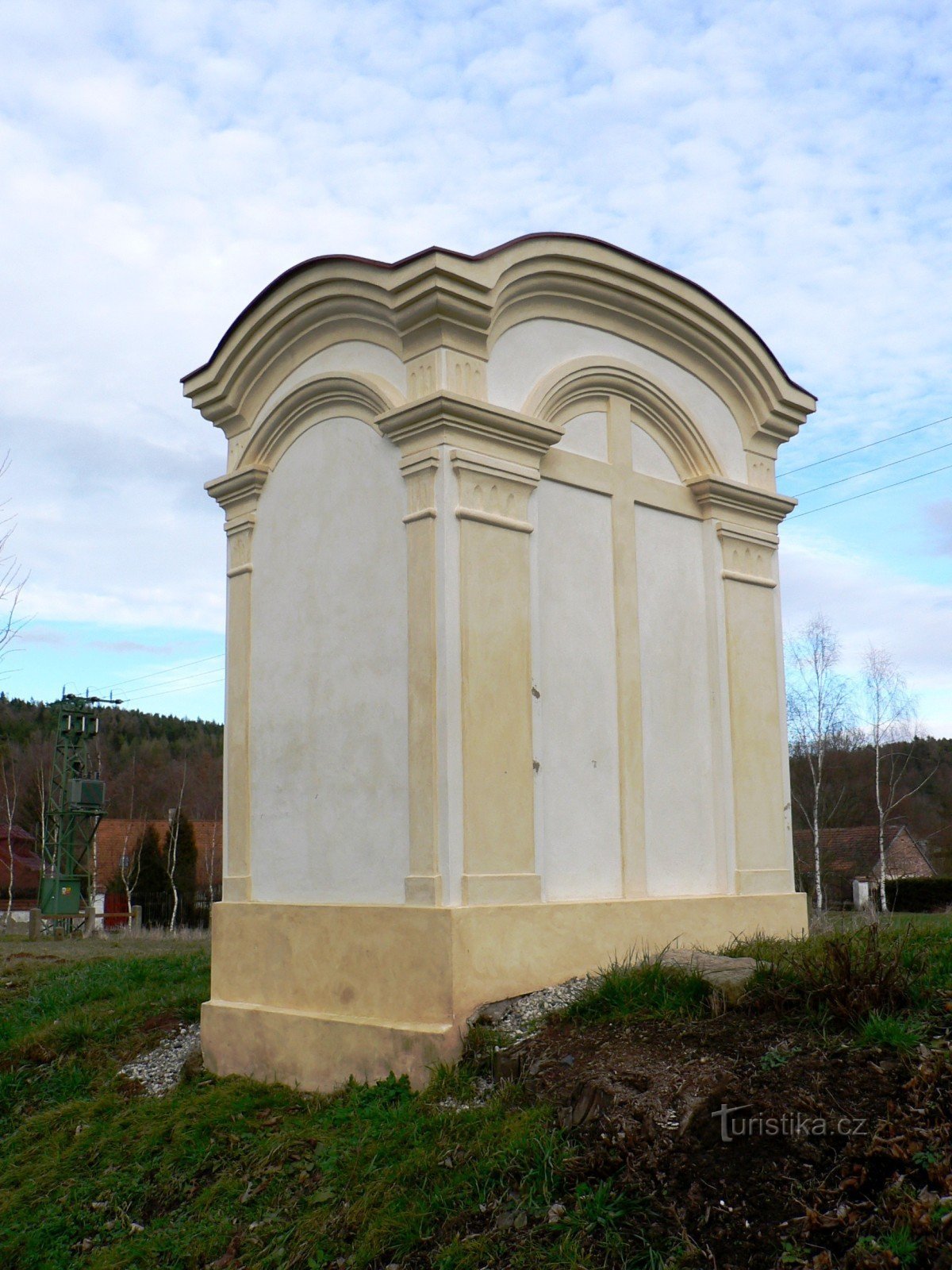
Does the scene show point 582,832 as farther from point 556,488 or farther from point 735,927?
point 556,488

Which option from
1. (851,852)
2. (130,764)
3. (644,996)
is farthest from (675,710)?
(130,764)

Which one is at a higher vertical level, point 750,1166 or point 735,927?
point 735,927

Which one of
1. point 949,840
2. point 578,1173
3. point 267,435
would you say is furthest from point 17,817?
point 578,1173

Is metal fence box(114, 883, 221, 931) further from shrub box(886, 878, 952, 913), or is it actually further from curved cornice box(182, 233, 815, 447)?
curved cornice box(182, 233, 815, 447)

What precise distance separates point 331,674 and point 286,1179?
11.2 ft

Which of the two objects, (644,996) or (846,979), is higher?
(846,979)

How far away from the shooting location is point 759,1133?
200 inches

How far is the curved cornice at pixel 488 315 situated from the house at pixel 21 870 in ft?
134

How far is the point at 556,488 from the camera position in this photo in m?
8.72

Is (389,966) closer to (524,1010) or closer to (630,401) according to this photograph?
(524,1010)

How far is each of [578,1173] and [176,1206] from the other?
2687 millimetres

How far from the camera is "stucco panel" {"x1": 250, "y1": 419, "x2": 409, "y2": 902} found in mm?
8047

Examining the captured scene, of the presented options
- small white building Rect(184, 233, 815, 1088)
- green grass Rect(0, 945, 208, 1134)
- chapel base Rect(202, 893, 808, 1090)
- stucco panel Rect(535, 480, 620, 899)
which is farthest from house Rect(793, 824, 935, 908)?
stucco panel Rect(535, 480, 620, 899)

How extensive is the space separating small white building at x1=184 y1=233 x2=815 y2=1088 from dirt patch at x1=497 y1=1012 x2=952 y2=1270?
1.70 m
